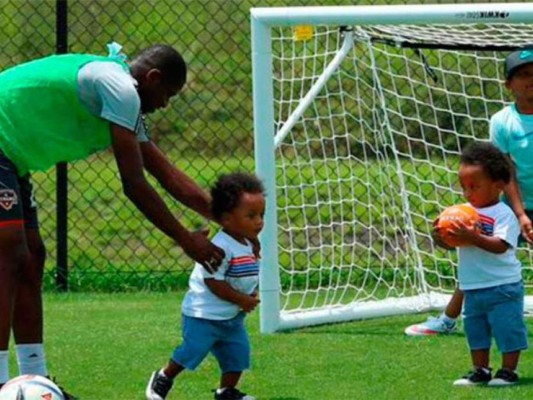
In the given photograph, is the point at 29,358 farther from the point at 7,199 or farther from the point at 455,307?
the point at 455,307

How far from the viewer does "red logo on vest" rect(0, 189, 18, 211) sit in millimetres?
6160

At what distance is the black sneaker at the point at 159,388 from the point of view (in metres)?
6.43

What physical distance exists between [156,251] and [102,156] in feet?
7.23

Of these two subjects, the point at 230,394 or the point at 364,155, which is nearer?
the point at 230,394

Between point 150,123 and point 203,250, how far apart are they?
8.30 metres

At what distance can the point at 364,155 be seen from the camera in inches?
375

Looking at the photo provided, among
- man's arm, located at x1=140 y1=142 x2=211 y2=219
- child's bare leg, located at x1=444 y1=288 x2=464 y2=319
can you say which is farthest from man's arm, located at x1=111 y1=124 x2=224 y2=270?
child's bare leg, located at x1=444 y1=288 x2=464 y2=319

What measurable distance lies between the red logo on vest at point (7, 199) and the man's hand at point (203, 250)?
70 centimetres

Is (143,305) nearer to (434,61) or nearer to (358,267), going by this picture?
(358,267)

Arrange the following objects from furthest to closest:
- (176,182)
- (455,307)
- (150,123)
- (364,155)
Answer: (150,123)
(364,155)
(455,307)
(176,182)

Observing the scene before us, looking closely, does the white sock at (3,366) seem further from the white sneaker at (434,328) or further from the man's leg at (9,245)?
the white sneaker at (434,328)

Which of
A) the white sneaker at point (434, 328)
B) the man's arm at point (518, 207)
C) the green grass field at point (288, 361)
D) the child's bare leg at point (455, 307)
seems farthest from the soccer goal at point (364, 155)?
the man's arm at point (518, 207)

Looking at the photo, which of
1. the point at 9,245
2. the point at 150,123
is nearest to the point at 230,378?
the point at 9,245

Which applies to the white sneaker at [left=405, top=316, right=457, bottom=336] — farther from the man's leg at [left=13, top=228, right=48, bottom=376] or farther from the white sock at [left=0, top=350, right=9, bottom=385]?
the white sock at [left=0, top=350, right=9, bottom=385]
